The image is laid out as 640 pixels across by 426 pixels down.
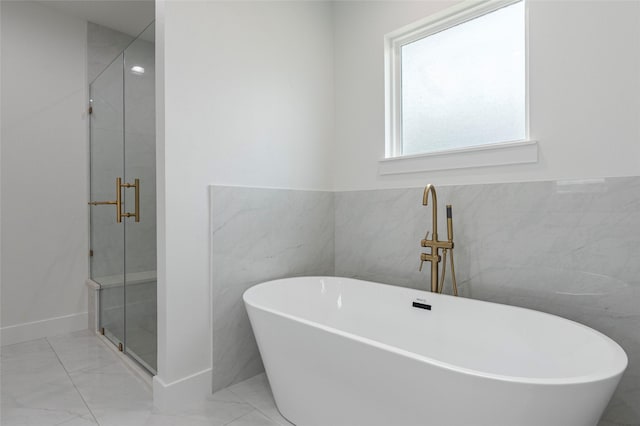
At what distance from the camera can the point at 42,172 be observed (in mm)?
2678

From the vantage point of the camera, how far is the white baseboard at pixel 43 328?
2510 mm

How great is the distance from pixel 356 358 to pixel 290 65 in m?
→ 1.94

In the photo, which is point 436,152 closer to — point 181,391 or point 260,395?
point 260,395

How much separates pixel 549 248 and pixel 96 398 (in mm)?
2471

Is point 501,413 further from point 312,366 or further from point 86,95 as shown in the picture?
point 86,95

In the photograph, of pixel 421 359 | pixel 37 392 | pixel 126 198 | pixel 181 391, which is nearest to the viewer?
pixel 421 359

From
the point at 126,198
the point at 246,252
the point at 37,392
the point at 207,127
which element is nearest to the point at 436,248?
the point at 246,252

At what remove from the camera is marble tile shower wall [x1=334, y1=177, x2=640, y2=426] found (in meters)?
1.48

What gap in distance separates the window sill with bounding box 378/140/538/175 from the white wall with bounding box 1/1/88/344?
8.45 ft

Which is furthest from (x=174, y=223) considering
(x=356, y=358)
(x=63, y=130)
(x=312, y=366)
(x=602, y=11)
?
(x=602, y=11)

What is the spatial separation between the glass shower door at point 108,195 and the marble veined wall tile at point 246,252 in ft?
2.94

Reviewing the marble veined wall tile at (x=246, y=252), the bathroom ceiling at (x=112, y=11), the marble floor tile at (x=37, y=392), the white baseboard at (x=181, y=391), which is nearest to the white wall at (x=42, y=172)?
the bathroom ceiling at (x=112, y=11)

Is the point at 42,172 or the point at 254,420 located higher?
the point at 42,172

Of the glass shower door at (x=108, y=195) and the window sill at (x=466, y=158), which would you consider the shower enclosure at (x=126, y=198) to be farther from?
the window sill at (x=466, y=158)
